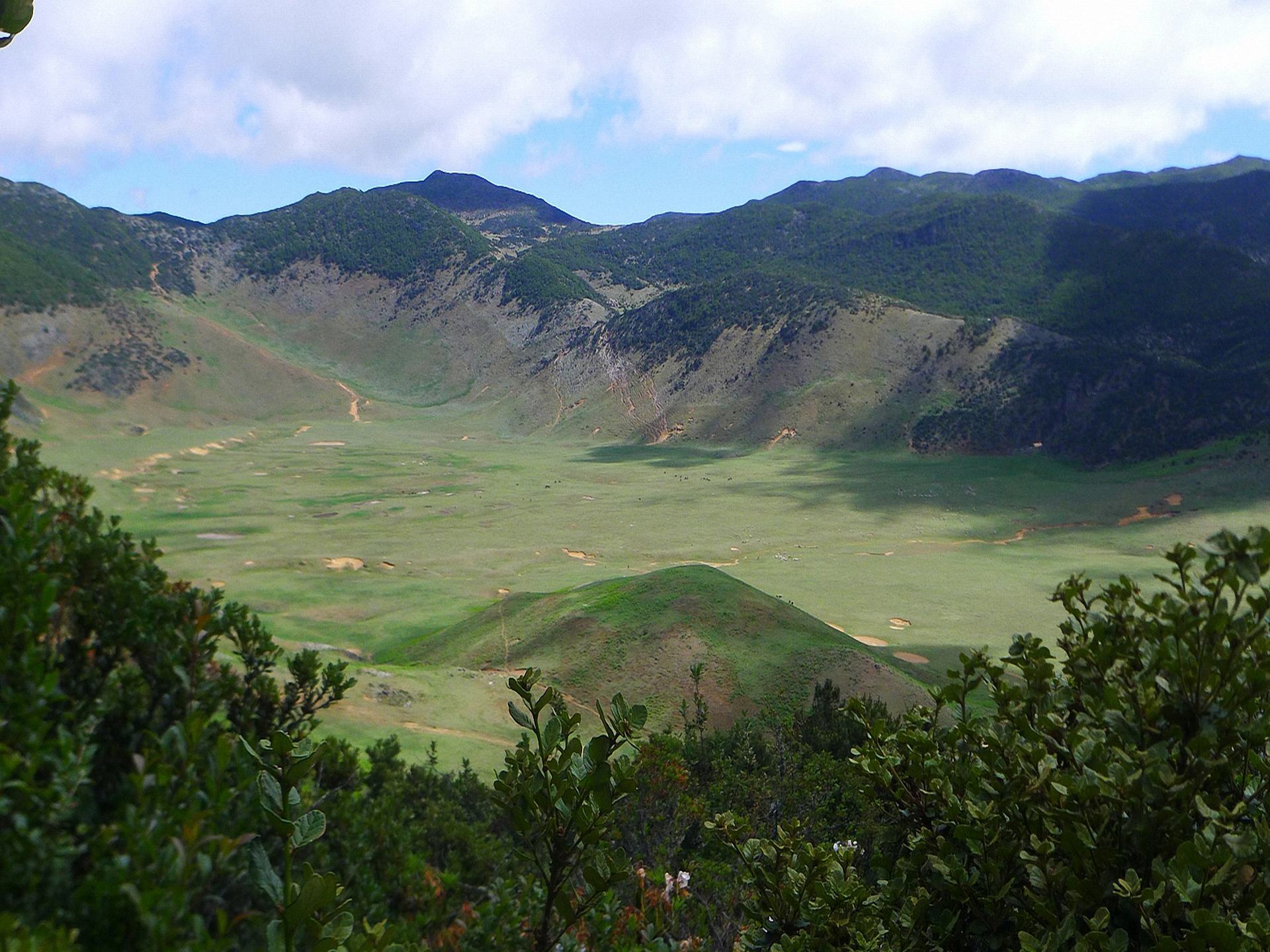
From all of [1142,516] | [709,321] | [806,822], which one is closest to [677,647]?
[806,822]

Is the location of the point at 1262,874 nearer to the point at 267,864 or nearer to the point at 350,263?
the point at 267,864

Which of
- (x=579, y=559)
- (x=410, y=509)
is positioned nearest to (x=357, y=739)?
(x=579, y=559)

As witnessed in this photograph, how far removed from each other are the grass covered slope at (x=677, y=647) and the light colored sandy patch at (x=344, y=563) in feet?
42.7

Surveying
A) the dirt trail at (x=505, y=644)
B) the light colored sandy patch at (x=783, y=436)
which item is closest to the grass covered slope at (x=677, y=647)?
the dirt trail at (x=505, y=644)

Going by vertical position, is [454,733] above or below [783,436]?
below

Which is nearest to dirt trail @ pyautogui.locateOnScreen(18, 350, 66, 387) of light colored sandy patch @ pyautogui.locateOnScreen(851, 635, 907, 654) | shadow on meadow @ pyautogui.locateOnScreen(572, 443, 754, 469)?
shadow on meadow @ pyautogui.locateOnScreen(572, 443, 754, 469)

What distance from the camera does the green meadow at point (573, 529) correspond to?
2698 centimetres

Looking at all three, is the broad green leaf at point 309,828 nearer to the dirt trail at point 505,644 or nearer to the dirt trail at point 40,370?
the dirt trail at point 505,644

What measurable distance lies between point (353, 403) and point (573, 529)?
60172 mm

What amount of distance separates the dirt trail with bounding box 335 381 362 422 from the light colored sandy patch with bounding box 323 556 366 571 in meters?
57.7

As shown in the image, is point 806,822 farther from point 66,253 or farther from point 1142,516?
point 66,253

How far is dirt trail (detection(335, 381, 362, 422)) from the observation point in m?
94.7

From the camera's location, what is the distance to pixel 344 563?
37.6m

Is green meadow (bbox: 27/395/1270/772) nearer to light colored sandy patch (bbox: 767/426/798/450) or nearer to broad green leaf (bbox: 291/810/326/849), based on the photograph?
light colored sandy patch (bbox: 767/426/798/450)
